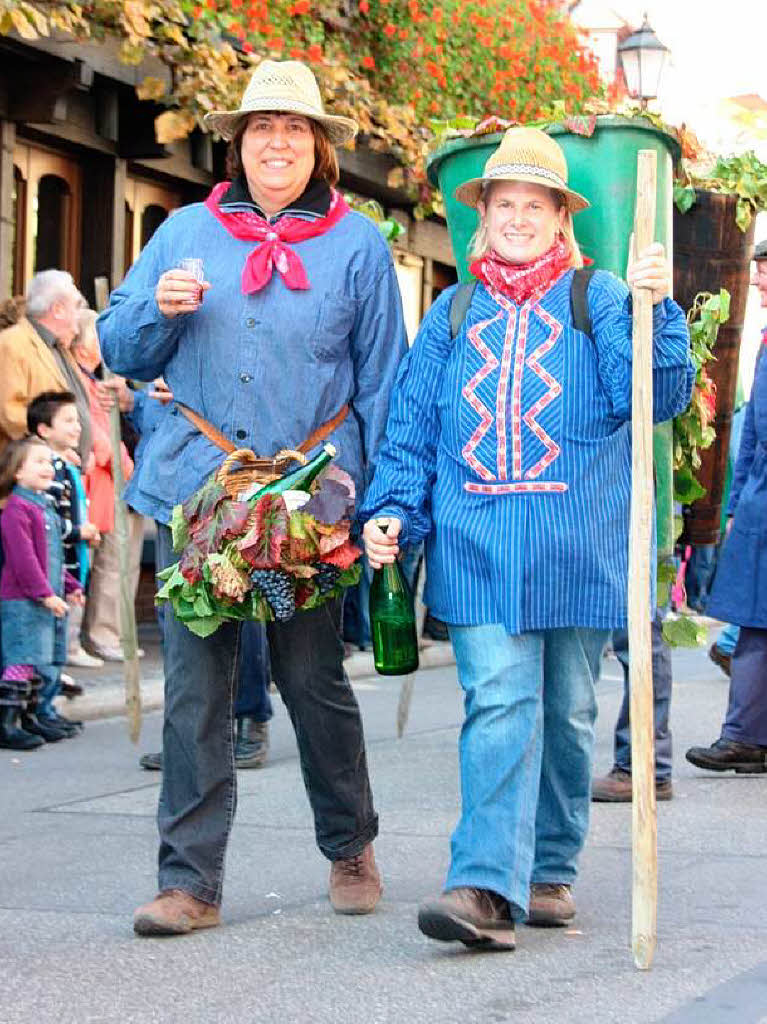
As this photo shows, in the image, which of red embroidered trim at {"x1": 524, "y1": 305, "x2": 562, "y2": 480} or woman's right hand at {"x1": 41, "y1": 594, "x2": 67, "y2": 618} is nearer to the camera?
red embroidered trim at {"x1": 524, "y1": 305, "x2": 562, "y2": 480}

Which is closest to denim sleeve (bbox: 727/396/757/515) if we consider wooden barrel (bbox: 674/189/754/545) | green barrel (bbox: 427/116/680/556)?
→ wooden barrel (bbox: 674/189/754/545)

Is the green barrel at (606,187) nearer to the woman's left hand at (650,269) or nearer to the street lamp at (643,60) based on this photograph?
the woman's left hand at (650,269)

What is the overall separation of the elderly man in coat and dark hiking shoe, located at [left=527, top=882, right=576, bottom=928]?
5.80 m

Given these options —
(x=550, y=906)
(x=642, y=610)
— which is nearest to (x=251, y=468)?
(x=642, y=610)

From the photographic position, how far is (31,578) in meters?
9.20

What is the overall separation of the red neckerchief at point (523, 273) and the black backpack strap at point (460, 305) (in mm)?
56

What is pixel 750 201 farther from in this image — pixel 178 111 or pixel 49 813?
pixel 178 111

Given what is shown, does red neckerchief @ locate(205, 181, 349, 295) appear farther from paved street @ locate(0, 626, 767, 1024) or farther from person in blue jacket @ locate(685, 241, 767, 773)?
person in blue jacket @ locate(685, 241, 767, 773)

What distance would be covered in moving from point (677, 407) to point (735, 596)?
3.45 meters

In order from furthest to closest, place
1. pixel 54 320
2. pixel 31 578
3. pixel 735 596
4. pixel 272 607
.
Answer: pixel 54 320
pixel 31 578
pixel 735 596
pixel 272 607

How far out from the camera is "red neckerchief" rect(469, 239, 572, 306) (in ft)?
17.5

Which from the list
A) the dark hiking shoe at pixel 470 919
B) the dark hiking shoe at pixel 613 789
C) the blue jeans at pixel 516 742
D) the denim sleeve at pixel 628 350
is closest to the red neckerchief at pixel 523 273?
the denim sleeve at pixel 628 350

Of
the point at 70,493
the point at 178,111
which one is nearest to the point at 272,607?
the point at 70,493

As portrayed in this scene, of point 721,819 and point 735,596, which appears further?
point 735,596
